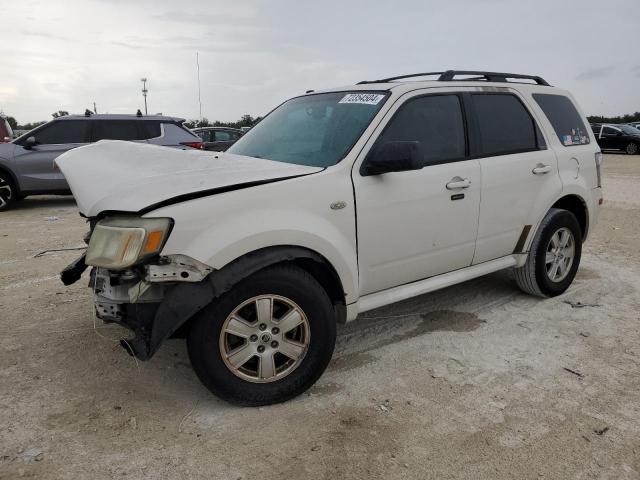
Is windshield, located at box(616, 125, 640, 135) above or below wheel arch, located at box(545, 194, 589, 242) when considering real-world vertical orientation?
above

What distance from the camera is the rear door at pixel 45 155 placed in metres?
9.55

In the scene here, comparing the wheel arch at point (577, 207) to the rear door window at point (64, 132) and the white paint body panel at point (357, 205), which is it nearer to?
the white paint body panel at point (357, 205)

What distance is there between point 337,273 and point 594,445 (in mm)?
1576

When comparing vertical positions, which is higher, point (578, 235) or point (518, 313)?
point (578, 235)

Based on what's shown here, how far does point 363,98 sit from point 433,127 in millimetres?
536

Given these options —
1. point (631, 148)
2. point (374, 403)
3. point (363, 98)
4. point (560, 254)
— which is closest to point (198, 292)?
point (374, 403)

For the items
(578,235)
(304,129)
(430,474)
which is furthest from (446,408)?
(578,235)

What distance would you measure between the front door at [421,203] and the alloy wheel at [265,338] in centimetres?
58

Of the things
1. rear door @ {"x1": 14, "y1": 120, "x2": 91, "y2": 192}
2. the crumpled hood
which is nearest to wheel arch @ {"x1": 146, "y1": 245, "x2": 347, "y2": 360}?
the crumpled hood

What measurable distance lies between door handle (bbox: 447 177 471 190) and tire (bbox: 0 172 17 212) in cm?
893

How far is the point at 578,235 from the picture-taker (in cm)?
466

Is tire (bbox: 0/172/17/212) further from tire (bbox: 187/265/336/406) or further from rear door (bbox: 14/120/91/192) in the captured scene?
tire (bbox: 187/265/336/406)

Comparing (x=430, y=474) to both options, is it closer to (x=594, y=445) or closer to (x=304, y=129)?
(x=594, y=445)

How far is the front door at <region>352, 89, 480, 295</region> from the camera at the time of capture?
3.21 meters
